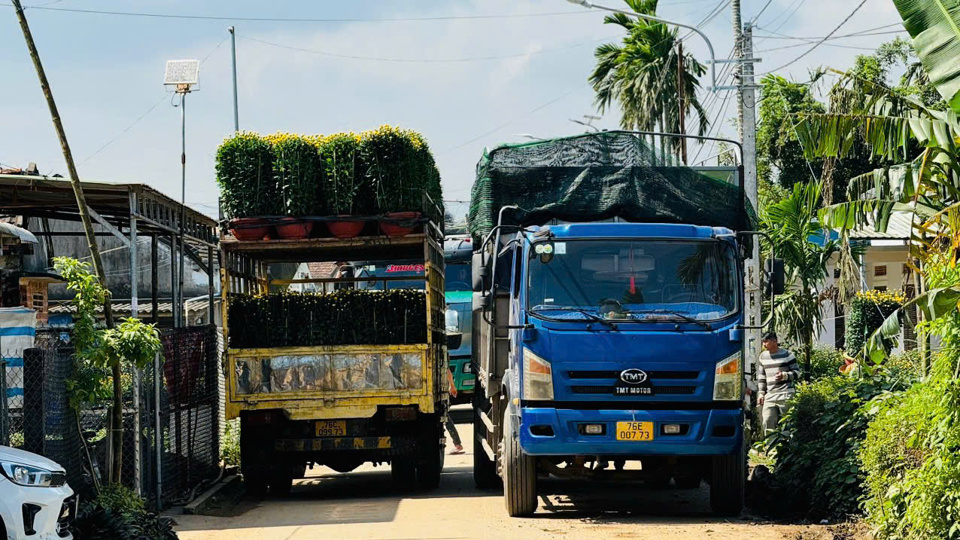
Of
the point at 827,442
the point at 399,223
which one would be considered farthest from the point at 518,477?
the point at 399,223

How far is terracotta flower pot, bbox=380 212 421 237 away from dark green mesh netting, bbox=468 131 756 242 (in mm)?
862

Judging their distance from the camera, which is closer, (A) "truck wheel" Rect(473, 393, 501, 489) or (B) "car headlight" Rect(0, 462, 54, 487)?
(B) "car headlight" Rect(0, 462, 54, 487)

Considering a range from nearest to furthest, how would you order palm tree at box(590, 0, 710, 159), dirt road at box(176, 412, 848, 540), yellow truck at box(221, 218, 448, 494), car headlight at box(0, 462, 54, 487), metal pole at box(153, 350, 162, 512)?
car headlight at box(0, 462, 54, 487) → dirt road at box(176, 412, 848, 540) → metal pole at box(153, 350, 162, 512) → yellow truck at box(221, 218, 448, 494) → palm tree at box(590, 0, 710, 159)

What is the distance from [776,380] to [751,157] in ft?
14.7

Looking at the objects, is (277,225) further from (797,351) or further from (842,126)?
(797,351)

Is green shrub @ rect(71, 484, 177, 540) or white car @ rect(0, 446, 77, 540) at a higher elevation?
white car @ rect(0, 446, 77, 540)

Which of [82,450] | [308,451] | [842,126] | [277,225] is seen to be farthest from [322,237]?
[842,126]

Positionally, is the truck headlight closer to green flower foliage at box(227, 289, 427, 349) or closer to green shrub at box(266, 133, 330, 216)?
green flower foliage at box(227, 289, 427, 349)

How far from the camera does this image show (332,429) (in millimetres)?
13359

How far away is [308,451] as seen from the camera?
13.4m

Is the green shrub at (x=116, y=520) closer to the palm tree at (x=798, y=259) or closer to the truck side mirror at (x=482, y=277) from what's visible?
the truck side mirror at (x=482, y=277)

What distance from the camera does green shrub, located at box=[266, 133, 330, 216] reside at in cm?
1321

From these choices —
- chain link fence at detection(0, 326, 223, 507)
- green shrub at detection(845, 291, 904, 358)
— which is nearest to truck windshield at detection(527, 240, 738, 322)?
chain link fence at detection(0, 326, 223, 507)

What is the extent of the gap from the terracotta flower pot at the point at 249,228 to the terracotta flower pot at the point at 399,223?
1.31 metres
